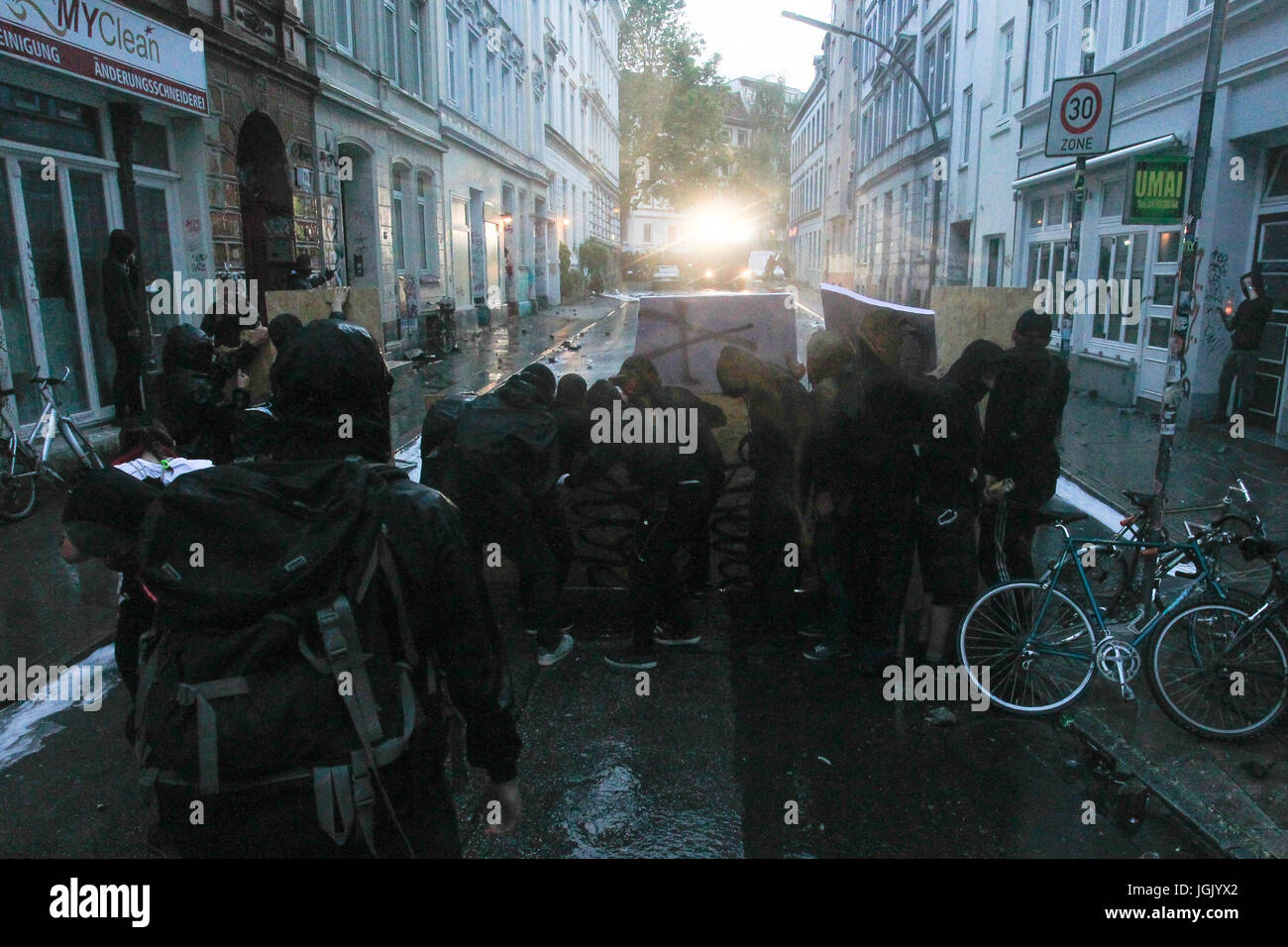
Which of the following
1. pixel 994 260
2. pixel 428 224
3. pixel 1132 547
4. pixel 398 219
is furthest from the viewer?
pixel 994 260

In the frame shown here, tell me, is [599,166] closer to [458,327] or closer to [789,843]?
[458,327]

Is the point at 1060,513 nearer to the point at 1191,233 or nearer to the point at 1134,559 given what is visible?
the point at 1134,559

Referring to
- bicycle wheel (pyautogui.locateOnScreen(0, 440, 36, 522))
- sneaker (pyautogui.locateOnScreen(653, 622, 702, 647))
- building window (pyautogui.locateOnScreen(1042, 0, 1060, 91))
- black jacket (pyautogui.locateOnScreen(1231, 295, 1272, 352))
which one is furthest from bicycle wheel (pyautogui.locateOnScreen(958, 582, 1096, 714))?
building window (pyautogui.locateOnScreen(1042, 0, 1060, 91))

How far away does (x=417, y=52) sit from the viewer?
65.4 feet

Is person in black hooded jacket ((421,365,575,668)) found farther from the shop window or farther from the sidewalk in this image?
Answer: the shop window

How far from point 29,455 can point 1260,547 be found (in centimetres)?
804

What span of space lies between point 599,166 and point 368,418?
5181 centimetres

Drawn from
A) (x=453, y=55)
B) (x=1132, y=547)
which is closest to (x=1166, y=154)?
(x=1132, y=547)

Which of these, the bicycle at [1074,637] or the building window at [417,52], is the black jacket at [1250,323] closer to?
the bicycle at [1074,637]

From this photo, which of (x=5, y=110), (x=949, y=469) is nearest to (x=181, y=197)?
(x=5, y=110)

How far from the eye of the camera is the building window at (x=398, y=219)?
18.7 meters

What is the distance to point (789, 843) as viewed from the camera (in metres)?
3.32

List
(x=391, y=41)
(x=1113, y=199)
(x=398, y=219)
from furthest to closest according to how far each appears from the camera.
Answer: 1. (x=398, y=219)
2. (x=391, y=41)
3. (x=1113, y=199)

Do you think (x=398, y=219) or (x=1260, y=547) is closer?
(x=1260, y=547)
